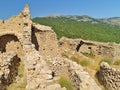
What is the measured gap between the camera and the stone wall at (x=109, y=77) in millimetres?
14648

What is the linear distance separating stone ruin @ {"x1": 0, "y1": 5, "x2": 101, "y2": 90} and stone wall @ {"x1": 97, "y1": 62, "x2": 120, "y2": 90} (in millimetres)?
980

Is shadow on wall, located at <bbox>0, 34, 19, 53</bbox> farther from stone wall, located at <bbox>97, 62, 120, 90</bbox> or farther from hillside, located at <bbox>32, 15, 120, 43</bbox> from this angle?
hillside, located at <bbox>32, 15, 120, 43</bbox>

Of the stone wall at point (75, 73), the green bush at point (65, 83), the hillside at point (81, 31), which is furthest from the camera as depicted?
the hillside at point (81, 31)

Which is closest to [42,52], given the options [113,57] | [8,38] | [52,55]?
[52,55]

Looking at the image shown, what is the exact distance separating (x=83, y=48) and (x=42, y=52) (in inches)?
235

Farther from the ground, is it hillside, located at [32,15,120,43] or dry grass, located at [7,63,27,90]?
dry grass, located at [7,63,27,90]

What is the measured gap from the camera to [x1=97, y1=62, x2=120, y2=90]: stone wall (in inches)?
577

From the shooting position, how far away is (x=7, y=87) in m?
13.2

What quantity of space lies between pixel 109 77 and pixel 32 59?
3.72 m

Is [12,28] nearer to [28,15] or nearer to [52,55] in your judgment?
[28,15]

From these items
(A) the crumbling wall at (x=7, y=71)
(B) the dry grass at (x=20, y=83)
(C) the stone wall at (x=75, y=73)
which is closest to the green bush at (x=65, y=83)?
(C) the stone wall at (x=75, y=73)

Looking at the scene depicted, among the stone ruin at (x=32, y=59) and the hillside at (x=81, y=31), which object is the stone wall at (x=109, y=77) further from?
the hillside at (x=81, y=31)

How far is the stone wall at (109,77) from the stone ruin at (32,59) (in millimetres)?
980

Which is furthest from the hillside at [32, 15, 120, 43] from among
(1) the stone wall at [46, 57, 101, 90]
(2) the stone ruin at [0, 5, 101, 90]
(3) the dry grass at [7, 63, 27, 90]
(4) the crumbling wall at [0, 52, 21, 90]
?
(3) the dry grass at [7, 63, 27, 90]
